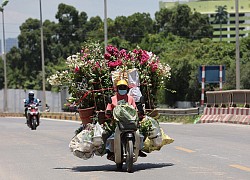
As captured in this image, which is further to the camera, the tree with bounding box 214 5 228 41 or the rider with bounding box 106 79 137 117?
the tree with bounding box 214 5 228 41

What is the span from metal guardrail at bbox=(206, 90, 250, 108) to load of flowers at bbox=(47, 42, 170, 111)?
1632cm

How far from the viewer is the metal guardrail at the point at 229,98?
29.6 metres

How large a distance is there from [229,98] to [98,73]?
18.7 m

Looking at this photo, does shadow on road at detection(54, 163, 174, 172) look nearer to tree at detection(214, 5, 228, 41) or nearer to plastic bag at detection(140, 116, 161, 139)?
plastic bag at detection(140, 116, 161, 139)

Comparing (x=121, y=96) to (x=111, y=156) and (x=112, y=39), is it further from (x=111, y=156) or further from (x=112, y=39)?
(x=112, y=39)

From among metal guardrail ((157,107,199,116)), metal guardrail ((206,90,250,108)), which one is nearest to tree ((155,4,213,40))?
metal guardrail ((157,107,199,116))

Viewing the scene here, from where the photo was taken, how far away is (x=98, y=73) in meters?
13.1

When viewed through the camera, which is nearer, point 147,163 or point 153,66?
point 153,66

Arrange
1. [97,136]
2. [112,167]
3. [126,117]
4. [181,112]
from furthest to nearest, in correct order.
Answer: [181,112] < [112,167] < [97,136] < [126,117]

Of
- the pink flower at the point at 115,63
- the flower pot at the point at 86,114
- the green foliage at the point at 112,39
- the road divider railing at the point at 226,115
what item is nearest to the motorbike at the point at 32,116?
the road divider railing at the point at 226,115

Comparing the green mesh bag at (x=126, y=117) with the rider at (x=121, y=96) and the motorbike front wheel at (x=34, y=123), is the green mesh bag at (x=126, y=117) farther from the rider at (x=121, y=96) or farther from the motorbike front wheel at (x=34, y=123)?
the motorbike front wheel at (x=34, y=123)

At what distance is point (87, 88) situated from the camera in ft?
43.3

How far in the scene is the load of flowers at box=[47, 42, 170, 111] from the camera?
13.1 meters

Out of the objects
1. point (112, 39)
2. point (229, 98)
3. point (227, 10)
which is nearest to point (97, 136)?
point (229, 98)
